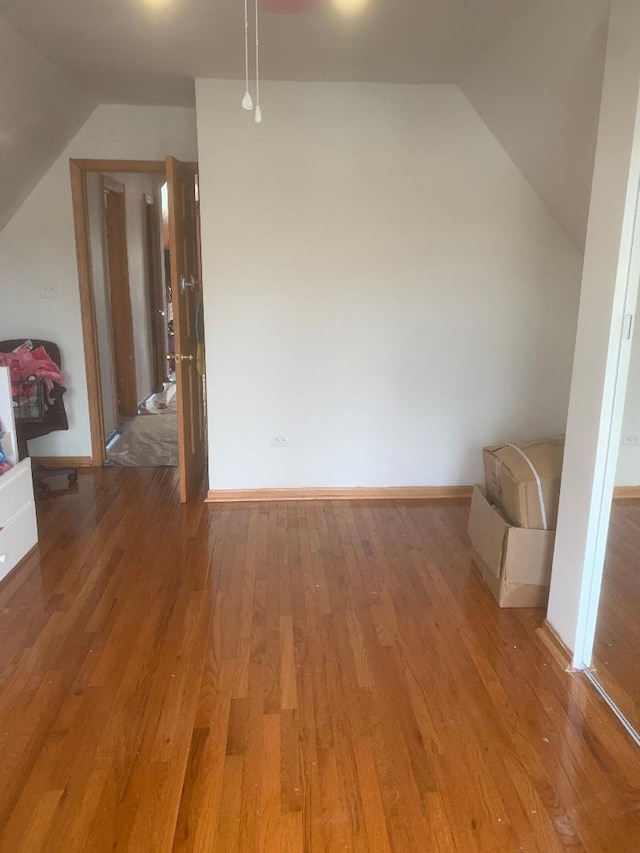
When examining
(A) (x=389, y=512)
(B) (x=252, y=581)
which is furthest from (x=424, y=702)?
(A) (x=389, y=512)

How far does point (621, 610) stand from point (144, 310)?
5.80 meters

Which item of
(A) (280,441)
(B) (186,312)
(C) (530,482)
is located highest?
(B) (186,312)

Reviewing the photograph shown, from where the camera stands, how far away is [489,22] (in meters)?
2.61

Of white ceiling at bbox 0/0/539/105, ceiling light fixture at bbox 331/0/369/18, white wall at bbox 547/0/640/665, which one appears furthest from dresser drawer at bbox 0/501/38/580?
ceiling light fixture at bbox 331/0/369/18

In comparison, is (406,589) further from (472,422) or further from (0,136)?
(0,136)

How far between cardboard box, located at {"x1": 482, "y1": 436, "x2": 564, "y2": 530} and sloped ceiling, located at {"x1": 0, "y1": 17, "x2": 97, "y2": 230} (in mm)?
2904

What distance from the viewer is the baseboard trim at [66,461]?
176 inches

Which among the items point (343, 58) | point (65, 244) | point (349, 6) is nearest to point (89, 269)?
point (65, 244)

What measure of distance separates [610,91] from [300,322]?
2.11 metres

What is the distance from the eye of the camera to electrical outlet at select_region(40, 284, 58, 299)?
422cm

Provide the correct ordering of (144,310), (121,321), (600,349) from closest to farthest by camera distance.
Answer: (600,349)
(121,321)
(144,310)

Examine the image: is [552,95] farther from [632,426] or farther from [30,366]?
[30,366]

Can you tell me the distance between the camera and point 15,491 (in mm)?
2977

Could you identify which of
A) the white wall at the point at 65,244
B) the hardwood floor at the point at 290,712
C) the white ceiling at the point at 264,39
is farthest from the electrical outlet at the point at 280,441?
the white ceiling at the point at 264,39
